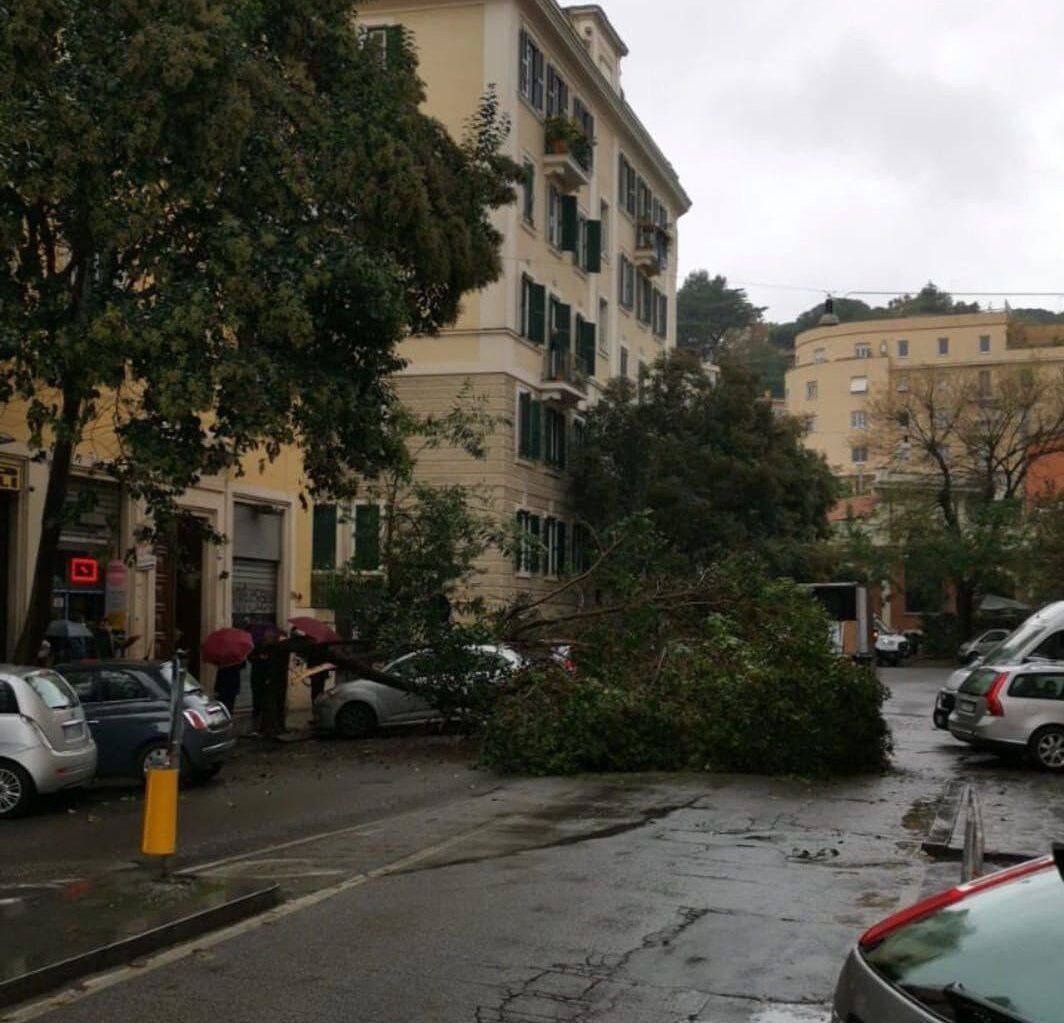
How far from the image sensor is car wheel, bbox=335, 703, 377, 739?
75.5 feet

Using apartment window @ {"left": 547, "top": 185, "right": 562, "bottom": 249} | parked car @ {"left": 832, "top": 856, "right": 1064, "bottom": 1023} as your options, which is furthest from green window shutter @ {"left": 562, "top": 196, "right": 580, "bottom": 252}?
parked car @ {"left": 832, "top": 856, "right": 1064, "bottom": 1023}

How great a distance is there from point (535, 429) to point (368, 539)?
1501 centimetres

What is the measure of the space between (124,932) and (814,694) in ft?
36.8

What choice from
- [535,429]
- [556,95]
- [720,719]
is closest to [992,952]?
[720,719]

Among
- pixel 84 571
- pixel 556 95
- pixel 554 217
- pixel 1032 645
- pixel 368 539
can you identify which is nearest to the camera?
pixel 1032 645

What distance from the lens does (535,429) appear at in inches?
1500

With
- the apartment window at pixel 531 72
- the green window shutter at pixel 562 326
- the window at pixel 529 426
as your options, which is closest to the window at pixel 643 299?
the green window shutter at pixel 562 326

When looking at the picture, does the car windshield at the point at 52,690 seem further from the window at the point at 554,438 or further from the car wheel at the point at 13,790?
the window at the point at 554,438

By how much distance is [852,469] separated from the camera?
95562mm

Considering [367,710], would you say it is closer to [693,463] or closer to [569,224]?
[693,463]

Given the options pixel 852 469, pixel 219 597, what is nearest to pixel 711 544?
pixel 219 597

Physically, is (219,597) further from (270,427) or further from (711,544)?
(711,544)

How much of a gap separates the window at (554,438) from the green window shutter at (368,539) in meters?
16.1

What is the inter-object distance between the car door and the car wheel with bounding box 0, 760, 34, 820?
6.95 ft
